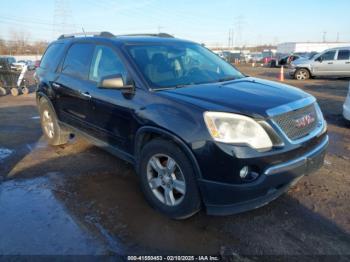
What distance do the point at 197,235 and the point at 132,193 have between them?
121 cm

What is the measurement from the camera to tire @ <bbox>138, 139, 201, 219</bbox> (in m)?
3.00

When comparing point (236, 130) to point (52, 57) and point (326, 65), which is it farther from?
point (326, 65)

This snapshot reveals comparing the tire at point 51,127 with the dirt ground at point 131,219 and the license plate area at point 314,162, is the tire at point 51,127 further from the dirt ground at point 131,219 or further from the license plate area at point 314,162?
the license plate area at point 314,162

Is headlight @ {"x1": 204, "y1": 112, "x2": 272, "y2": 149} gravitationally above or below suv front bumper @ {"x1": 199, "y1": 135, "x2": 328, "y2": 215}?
above

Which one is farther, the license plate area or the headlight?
the license plate area

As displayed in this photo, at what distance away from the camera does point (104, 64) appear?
416cm

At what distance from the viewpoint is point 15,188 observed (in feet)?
13.8

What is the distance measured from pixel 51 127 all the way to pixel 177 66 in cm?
321

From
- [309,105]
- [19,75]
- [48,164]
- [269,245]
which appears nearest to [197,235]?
[269,245]

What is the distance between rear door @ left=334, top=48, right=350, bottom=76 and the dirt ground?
15011 mm

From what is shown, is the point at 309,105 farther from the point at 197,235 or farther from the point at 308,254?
the point at 197,235

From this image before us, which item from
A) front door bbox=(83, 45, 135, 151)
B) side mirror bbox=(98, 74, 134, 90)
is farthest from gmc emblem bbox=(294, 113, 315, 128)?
side mirror bbox=(98, 74, 134, 90)

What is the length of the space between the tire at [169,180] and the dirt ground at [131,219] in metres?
0.15

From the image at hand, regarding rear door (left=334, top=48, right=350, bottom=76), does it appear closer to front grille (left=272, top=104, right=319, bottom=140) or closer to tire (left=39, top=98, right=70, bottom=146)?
front grille (left=272, top=104, right=319, bottom=140)
